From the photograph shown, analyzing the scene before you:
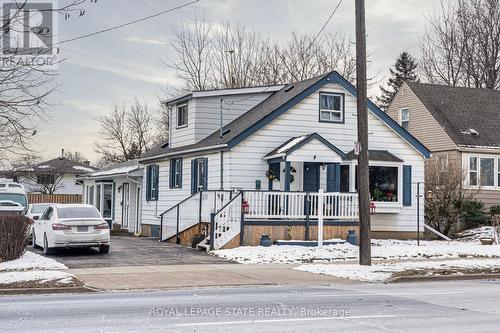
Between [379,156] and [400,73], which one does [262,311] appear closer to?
[379,156]

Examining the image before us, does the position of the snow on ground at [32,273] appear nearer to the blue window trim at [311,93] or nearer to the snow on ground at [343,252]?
the snow on ground at [343,252]

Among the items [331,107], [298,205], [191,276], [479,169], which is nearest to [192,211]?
[298,205]

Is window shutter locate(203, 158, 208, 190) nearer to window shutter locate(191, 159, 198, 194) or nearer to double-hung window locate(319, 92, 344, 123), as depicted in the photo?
window shutter locate(191, 159, 198, 194)

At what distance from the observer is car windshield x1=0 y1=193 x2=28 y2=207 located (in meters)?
27.3

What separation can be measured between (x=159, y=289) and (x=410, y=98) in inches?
1001

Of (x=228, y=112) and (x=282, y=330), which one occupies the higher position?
(x=228, y=112)

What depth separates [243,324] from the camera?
9945 mm

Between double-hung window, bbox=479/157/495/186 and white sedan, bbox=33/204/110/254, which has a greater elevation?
double-hung window, bbox=479/157/495/186

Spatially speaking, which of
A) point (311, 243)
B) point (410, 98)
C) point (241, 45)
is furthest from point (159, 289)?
point (241, 45)

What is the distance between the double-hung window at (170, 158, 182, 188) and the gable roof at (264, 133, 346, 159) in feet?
18.3

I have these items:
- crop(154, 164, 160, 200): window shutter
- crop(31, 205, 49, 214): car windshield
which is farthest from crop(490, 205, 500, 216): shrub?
crop(31, 205, 49, 214): car windshield

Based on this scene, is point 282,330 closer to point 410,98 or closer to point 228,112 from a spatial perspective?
point 228,112

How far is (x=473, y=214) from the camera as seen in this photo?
31.5 meters

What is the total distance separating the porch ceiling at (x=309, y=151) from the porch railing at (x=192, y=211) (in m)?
2.49
